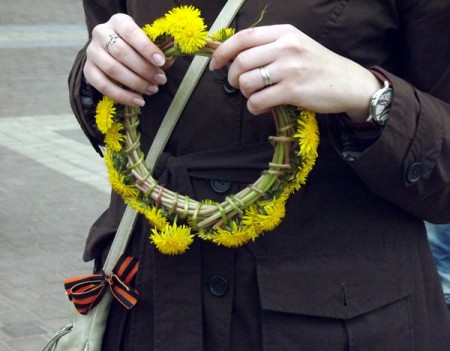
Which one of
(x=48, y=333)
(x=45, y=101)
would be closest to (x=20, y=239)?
(x=48, y=333)

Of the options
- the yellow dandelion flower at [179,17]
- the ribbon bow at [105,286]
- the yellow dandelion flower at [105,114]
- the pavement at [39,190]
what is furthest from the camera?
the pavement at [39,190]

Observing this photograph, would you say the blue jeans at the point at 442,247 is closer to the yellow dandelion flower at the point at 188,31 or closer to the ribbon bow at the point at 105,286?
the ribbon bow at the point at 105,286

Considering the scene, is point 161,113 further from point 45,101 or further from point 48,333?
point 45,101

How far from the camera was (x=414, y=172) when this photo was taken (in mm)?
1793

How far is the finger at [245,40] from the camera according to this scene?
1.61m

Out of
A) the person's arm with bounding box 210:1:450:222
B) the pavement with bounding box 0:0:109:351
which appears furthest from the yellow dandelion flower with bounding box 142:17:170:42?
the pavement with bounding box 0:0:109:351

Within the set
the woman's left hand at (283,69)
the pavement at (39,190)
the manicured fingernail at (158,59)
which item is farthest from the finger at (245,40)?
the pavement at (39,190)

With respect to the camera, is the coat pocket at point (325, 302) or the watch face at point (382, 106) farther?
the coat pocket at point (325, 302)

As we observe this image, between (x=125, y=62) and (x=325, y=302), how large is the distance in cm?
54

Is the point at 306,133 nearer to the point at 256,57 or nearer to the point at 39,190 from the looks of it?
the point at 256,57

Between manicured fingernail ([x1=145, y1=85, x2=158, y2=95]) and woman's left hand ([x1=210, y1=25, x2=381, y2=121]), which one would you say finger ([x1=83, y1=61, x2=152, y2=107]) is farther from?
Answer: woman's left hand ([x1=210, y1=25, x2=381, y2=121])

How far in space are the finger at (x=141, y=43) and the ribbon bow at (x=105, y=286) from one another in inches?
17.0

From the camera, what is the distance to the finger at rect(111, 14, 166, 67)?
1688 millimetres

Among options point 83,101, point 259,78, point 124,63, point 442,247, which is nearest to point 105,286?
point 83,101
